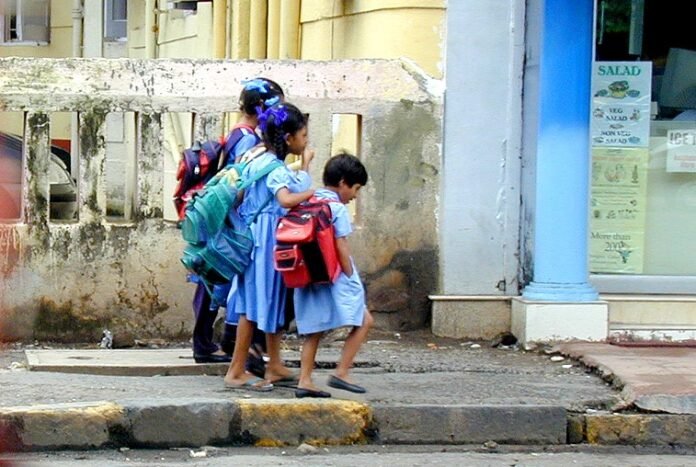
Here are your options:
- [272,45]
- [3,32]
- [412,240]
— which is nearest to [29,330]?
[412,240]

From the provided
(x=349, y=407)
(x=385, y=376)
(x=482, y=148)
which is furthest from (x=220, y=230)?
(x=482, y=148)

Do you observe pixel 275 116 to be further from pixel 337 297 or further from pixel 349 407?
pixel 349 407

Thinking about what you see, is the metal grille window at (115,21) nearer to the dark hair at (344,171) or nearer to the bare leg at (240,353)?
the bare leg at (240,353)

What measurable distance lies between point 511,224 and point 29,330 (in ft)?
10.5

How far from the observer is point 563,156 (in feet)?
29.0

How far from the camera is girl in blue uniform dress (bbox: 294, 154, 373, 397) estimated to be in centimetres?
702

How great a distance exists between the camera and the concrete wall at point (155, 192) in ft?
28.7

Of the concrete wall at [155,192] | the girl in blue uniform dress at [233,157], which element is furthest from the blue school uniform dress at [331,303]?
the concrete wall at [155,192]

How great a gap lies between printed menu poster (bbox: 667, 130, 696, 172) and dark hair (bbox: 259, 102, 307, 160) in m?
3.41

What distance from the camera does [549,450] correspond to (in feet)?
22.8

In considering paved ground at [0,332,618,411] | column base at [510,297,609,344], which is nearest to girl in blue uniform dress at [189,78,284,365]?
paved ground at [0,332,618,411]

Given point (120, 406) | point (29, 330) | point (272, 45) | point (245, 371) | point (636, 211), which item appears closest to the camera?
point (120, 406)

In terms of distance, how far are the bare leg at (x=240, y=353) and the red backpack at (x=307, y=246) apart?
0.49 meters

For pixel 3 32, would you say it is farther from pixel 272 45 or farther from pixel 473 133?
pixel 272 45
